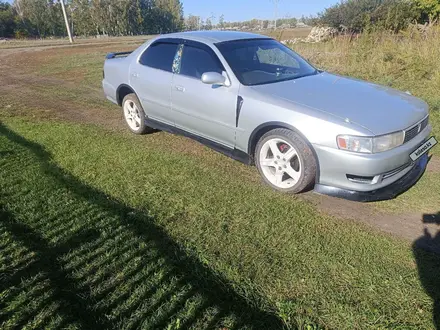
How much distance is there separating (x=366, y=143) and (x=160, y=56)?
3.26 metres

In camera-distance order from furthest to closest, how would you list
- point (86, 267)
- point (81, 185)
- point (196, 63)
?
point (196, 63) → point (81, 185) → point (86, 267)

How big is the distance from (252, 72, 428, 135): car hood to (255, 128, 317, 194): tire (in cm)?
41

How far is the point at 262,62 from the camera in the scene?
4438mm

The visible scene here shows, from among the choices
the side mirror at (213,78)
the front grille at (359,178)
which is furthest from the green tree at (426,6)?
the front grille at (359,178)

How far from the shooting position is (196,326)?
6.89ft

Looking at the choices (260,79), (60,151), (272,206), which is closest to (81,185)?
(60,151)

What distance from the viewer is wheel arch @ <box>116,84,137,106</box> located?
552 centimetres

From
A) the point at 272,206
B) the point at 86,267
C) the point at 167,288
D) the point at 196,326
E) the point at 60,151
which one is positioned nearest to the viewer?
the point at 196,326

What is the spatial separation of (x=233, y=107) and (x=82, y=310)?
258cm

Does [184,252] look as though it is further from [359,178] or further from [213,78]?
[213,78]

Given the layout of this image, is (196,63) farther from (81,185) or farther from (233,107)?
(81,185)

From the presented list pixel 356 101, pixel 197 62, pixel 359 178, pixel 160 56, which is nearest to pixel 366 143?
pixel 359 178

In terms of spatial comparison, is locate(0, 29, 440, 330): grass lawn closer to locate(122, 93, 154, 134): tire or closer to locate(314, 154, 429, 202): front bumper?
locate(314, 154, 429, 202): front bumper

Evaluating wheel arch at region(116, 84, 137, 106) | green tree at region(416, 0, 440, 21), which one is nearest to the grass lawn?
wheel arch at region(116, 84, 137, 106)
